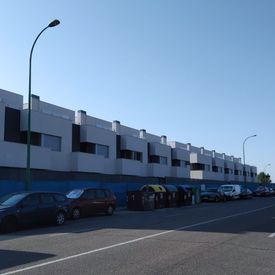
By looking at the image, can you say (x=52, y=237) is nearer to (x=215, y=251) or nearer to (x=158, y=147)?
(x=215, y=251)

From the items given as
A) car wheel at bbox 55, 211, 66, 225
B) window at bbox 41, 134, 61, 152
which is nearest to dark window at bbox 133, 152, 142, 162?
window at bbox 41, 134, 61, 152

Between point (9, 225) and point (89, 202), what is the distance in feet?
25.8

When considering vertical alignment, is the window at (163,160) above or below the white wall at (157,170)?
above

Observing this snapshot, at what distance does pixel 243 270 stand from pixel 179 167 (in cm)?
5466

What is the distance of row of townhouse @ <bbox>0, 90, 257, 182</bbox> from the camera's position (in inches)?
1394

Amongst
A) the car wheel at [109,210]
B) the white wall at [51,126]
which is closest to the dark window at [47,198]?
the car wheel at [109,210]

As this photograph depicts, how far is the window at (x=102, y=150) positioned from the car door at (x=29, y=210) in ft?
86.7

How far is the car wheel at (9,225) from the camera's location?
17.2 m

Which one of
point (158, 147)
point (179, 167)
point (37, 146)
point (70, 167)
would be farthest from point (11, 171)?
point (179, 167)

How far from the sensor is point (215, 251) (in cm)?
1111

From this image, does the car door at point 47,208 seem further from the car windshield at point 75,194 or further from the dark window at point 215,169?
the dark window at point 215,169

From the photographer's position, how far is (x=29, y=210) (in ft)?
60.1

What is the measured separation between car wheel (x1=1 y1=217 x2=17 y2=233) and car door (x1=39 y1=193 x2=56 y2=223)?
58.4 inches

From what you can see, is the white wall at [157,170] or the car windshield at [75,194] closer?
the car windshield at [75,194]
